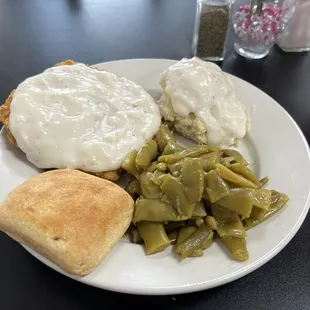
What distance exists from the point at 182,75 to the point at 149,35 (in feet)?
2.81

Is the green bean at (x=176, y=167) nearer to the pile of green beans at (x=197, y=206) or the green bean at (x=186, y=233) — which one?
the pile of green beans at (x=197, y=206)

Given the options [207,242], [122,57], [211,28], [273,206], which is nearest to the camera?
[207,242]

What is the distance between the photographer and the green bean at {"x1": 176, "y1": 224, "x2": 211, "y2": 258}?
50.8 inches

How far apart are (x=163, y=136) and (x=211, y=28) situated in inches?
31.5

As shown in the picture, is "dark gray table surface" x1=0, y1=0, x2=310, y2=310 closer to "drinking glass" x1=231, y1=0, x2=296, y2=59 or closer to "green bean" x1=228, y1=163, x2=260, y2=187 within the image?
"drinking glass" x1=231, y1=0, x2=296, y2=59

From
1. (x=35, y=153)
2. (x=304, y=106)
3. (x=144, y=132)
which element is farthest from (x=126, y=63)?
(x=304, y=106)

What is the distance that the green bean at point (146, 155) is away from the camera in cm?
148

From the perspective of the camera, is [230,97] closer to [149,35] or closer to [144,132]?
[144,132]

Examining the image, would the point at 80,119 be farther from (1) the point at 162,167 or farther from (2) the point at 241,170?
(2) the point at 241,170

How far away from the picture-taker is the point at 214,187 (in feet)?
4.32

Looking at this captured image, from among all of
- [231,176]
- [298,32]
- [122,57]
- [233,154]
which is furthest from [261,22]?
[231,176]

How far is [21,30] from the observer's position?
8.14ft

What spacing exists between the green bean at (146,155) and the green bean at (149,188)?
6 cm

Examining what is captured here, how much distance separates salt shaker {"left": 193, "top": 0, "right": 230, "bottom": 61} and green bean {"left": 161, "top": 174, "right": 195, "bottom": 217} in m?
1.06
